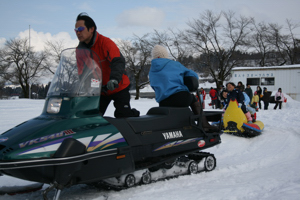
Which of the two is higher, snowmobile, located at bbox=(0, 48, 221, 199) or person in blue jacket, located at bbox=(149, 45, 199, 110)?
person in blue jacket, located at bbox=(149, 45, 199, 110)

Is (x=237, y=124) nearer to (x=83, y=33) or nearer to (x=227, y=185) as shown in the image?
(x=227, y=185)

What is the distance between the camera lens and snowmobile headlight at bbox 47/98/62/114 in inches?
128

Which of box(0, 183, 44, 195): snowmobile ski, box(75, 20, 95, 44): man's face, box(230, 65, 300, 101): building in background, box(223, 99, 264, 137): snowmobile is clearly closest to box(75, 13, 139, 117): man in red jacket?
box(75, 20, 95, 44): man's face

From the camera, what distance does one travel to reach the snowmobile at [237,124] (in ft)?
25.4

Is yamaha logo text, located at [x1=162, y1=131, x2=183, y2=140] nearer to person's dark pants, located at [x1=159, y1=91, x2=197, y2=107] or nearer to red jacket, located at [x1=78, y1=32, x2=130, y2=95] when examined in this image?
person's dark pants, located at [x1=159, y1=91, x2=197, y2=107]

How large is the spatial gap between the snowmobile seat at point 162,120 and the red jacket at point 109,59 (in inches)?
20.5

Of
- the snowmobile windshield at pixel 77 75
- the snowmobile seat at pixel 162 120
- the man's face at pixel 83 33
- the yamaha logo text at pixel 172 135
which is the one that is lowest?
the yamaha logo text at pixel 172 135

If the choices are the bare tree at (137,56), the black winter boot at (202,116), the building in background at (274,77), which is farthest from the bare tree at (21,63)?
the black winter boot at (202,116)

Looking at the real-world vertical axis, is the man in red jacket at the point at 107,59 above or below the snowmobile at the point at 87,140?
above

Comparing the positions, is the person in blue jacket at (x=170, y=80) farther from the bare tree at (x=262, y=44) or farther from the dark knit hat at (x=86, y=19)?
the bare tree at (x=262, y=44)

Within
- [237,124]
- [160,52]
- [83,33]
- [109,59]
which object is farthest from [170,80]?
[237,124]

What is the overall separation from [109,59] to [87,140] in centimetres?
118

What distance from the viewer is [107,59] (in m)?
3.74

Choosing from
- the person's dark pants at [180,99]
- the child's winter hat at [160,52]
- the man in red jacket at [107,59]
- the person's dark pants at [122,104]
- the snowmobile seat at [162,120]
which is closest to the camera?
the snowmobile seat at [162,120]
